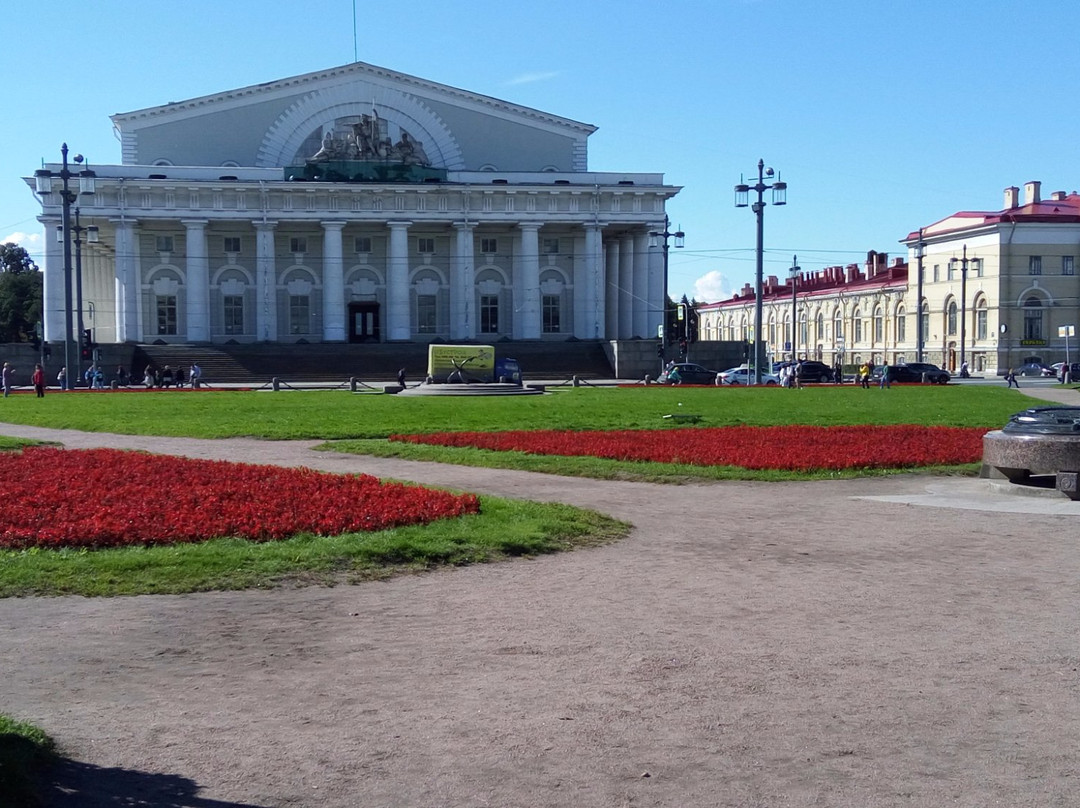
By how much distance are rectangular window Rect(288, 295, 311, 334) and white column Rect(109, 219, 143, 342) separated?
30.9ft

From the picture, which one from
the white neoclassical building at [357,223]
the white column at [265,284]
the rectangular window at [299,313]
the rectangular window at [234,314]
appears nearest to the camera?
the white neoclassical building at [357,223]

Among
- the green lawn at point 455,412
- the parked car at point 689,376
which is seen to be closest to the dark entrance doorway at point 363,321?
the parked car at point 689,376

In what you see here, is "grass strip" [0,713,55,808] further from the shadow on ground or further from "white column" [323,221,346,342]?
"white column" [323,221,346,342]

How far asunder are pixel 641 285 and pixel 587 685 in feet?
243

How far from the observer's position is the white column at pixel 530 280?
253 ft

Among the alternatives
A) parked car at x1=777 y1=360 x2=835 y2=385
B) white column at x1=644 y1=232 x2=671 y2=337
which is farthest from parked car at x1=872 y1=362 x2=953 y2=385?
white column at x1=644 y1=232 x2=671 y2=337

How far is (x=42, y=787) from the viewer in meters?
5.11

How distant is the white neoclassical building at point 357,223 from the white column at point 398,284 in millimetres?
117

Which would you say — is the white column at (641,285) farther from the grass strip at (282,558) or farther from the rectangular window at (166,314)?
the grass strip at (282,558)

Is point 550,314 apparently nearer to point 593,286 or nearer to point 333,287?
point 593,286

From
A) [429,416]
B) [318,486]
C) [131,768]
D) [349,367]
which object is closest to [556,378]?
[349,367]

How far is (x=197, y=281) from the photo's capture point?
244 feet

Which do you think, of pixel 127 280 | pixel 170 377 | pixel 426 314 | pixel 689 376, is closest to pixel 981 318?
pixel 689 376

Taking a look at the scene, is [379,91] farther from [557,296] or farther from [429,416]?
[429,416]
